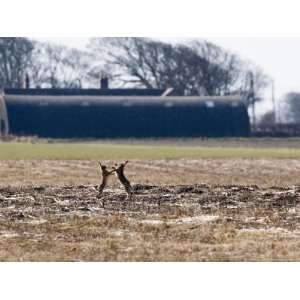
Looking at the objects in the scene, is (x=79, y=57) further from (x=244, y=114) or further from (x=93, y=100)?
(x=244, y=114)

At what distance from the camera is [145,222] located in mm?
16172

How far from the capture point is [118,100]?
79812mm

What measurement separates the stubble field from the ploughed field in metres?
0.02

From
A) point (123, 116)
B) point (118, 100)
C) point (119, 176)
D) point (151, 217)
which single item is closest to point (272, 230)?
point (151, 217)

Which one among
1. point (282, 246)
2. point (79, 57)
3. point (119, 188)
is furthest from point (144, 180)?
point (79, 57)

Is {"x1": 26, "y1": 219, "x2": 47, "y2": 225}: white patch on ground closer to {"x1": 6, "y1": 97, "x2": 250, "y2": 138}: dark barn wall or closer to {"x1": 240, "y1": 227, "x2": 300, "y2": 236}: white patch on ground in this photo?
{"x1": 240, "y1": 227, "x2": 300, "y2": 236}: white patch on ground

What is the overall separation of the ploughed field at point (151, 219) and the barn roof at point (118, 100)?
48952 mm

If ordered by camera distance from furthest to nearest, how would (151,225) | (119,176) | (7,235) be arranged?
(119,176) < (151,225) < (7,235)

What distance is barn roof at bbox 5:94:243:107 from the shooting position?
7838 centimetres

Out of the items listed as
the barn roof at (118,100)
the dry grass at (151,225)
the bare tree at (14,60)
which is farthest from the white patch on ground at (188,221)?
the bare tree at (14,60)

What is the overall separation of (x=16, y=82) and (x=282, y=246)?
280 feet

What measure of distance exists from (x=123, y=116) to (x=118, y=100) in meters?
3.02

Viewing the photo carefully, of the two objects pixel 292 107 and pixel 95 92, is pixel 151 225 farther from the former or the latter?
pixel 292 107

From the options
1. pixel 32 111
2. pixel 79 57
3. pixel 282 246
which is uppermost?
pixel 79 57
